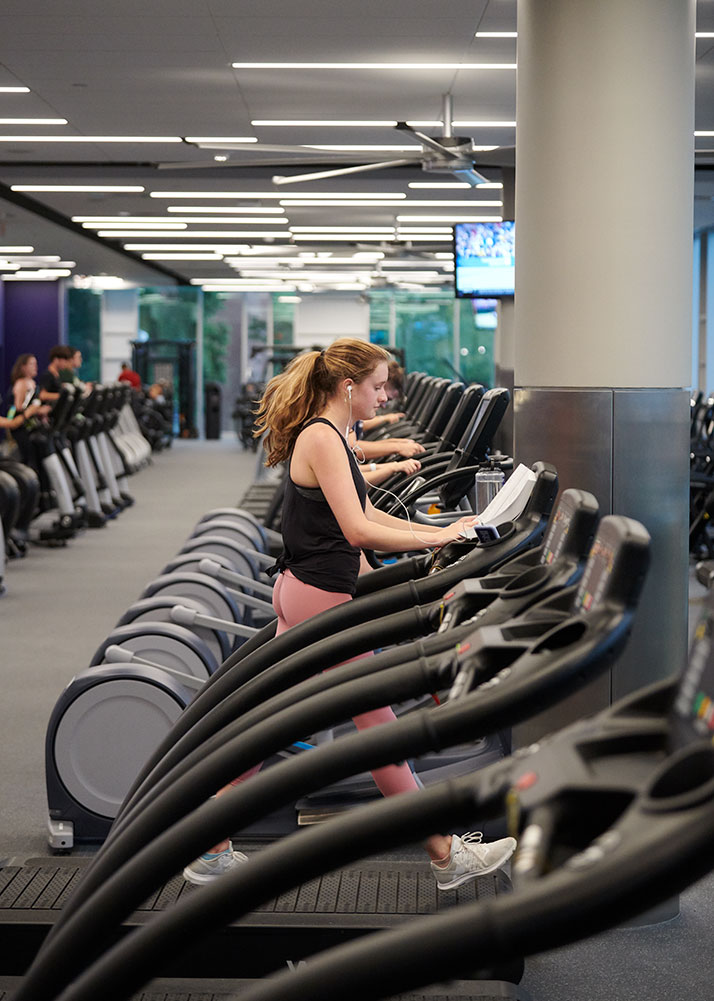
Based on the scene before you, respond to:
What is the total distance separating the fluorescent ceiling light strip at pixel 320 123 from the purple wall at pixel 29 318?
50.0 feet

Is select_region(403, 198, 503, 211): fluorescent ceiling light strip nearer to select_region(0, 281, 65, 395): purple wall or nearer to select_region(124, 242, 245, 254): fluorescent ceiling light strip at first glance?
select_region(124, 242, 245, 254): fluorescent ceiling light strip

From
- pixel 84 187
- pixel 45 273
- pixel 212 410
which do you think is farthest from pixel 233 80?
pixel 212 410

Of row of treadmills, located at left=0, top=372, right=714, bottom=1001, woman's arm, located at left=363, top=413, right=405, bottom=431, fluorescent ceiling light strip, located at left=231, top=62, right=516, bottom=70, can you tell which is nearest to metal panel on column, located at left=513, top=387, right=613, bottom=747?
row of treadmills, located at left=0, top=372, right=714, bottom=1001

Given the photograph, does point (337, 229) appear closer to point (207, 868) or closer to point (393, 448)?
point (393, 448)

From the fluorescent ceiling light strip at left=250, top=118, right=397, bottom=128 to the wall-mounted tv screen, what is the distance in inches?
38.3

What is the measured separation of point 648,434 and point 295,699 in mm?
1881

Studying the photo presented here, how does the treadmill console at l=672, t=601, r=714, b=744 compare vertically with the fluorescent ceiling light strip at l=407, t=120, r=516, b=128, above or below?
below

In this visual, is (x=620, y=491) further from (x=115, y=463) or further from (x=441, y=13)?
(x=115, y=463)

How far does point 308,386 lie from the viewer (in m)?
3.30

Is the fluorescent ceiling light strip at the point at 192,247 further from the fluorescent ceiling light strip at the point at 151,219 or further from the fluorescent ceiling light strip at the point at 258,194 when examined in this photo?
the fluorescent ceiling light strip at the point at 258,194

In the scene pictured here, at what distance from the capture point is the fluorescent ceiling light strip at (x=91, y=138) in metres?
9.95

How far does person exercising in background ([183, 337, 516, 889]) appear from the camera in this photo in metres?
2.94

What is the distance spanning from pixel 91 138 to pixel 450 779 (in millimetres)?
9634

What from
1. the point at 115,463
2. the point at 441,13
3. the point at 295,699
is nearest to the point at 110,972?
the point at 295,699
